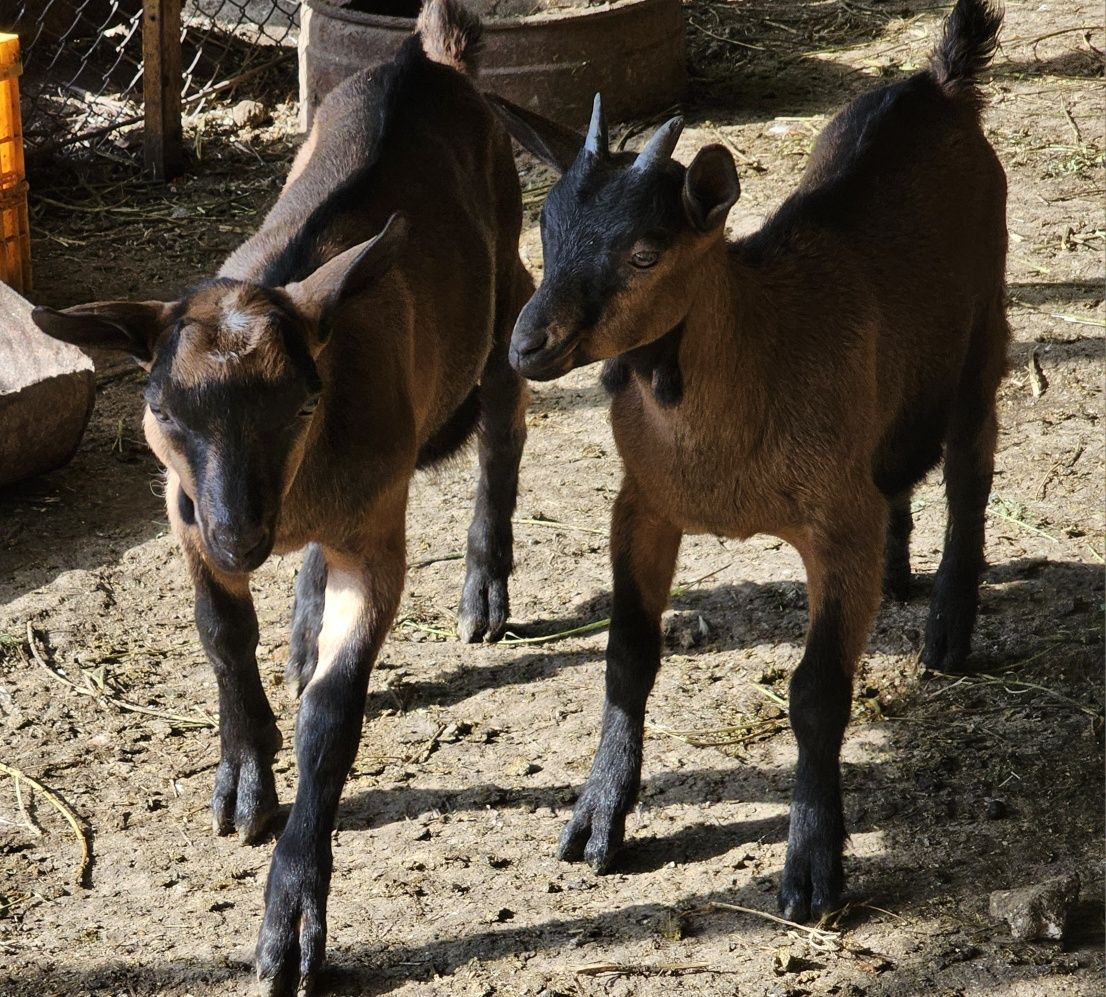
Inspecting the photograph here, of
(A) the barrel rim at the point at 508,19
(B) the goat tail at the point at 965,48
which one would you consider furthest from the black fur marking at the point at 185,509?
(A) the barrel rim at the point at 508,19

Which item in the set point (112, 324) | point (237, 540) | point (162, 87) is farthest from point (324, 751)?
point (162, 87)

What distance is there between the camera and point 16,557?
20.1 feet

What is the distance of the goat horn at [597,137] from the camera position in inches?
150

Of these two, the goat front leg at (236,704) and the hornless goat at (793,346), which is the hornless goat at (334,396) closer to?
the goat front leg at (236,704)

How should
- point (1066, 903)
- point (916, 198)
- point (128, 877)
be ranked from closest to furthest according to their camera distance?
point (1066, 903), point (128, 877), point (916, 198)

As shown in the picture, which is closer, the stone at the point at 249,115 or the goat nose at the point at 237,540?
the goat nose at the point at 237,540

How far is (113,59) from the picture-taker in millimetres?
10656

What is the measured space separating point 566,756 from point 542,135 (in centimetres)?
199

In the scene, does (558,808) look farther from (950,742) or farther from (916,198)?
(916,198)

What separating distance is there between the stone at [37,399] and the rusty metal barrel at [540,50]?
3.14 metres

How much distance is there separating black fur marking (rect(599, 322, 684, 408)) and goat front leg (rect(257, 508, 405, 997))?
2.70 feet

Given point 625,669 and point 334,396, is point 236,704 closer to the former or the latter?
point 334,396

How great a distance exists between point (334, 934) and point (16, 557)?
102 inches

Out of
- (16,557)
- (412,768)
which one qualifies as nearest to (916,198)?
(412,768)
